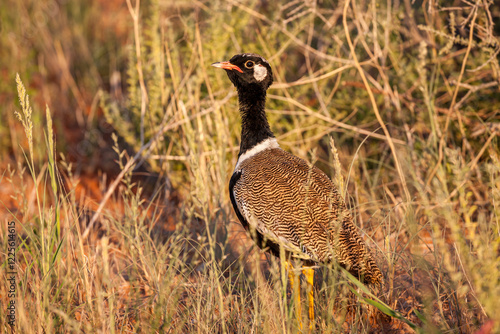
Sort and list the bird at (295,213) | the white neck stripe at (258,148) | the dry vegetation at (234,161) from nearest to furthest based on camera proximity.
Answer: the dry vegetation at (234,161)
the bird at (295,213)
the white neck stripe at (258,148)

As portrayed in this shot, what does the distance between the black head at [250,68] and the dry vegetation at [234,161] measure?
0.45m

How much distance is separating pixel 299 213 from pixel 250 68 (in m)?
1.08

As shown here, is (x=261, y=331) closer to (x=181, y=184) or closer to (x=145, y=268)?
(x=145, y=268)

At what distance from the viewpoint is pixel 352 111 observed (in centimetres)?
471

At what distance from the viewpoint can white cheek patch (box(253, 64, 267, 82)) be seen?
3.23 metres

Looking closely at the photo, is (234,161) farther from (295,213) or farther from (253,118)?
(295,213)

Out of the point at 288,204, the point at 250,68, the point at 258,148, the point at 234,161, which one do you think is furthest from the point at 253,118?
the point at 234,161

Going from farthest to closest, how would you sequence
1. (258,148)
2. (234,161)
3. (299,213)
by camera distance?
(234,161) → (258,148) → (299,213)

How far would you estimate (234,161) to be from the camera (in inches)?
168

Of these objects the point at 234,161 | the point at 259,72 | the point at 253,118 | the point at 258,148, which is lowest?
the point at 234,161

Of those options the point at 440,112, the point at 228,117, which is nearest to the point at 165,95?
the point at 228,117

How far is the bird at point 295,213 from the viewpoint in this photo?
248 cm

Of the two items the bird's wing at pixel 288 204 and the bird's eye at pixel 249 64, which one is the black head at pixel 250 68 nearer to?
the bird's eye at pixel 249 64

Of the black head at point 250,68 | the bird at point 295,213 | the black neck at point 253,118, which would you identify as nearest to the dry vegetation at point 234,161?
the bird at point 295,213
